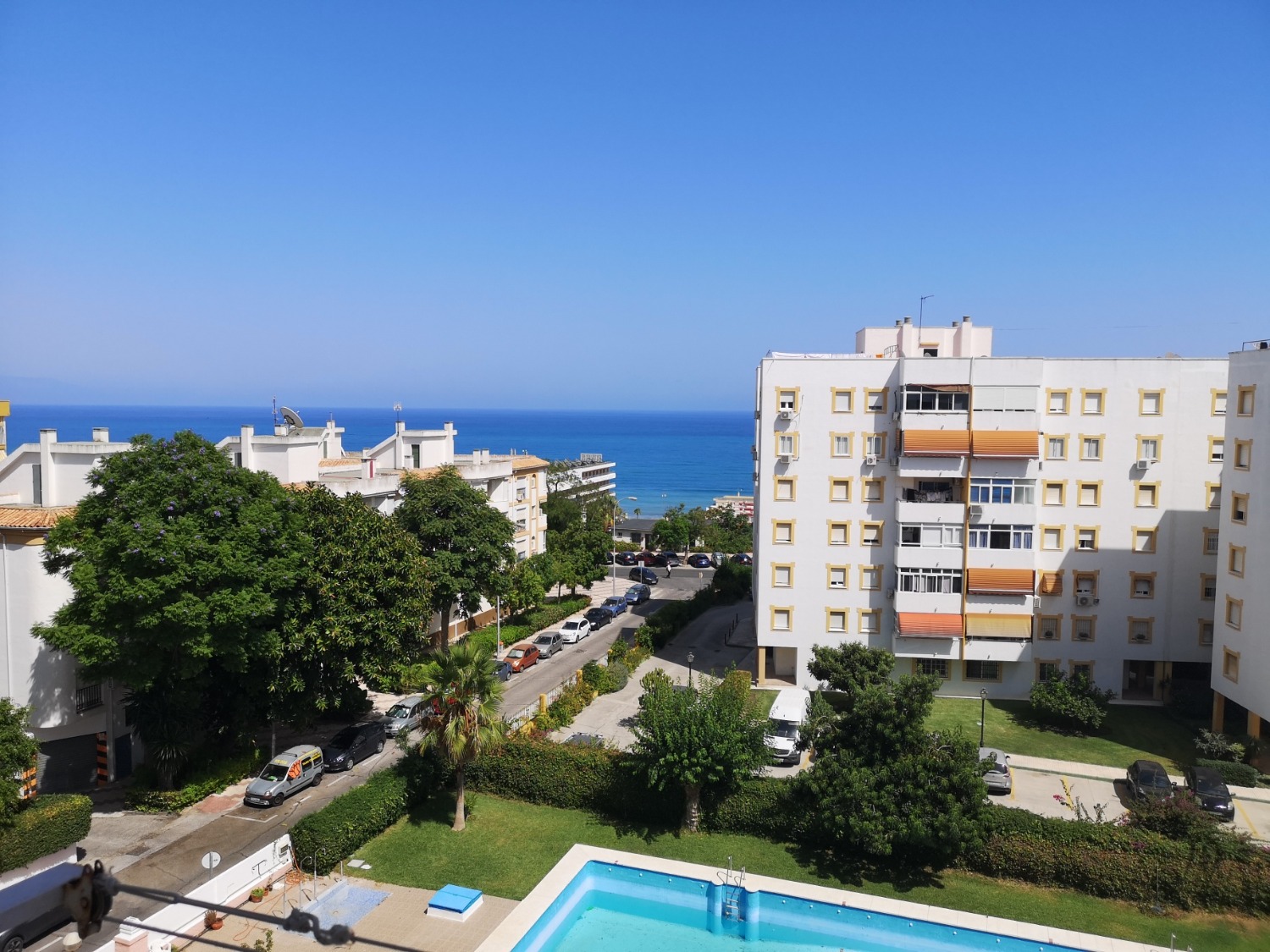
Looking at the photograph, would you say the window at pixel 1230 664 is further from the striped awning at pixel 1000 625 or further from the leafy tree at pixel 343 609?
the leafy tree at pixel 343 609

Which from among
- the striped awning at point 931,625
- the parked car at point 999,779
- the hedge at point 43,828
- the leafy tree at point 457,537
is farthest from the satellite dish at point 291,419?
the parked car at point 999,779

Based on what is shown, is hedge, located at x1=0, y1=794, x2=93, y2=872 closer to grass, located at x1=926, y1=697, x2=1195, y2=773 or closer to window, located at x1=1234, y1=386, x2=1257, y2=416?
grass, located at x1=926, y1=697, x2=1195, y2=773

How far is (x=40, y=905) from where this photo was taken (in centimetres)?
1783

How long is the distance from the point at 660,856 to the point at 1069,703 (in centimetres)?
1738

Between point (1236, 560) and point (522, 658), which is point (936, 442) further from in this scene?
point (522, 658)

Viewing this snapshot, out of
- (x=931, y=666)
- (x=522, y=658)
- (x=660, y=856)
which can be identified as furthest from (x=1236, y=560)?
(x=522, y=658)

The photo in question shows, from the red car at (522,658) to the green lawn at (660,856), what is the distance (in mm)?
12888

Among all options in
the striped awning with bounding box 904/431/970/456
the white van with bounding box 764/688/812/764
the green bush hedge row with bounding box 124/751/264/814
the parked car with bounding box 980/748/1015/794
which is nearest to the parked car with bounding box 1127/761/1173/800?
the parked car with bounding box 980/748/1015/794

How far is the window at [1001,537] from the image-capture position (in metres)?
34.0

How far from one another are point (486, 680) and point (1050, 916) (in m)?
14.5

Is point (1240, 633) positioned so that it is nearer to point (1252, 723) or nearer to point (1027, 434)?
point (1252, 723)

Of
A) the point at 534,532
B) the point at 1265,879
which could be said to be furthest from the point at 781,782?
the point at 534,532

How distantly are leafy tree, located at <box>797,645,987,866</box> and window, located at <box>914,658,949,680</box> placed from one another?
13690mm

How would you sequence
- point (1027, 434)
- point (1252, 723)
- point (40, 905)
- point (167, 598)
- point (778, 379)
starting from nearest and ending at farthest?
point (40, 905), point (167, 598), point (1252, 723), point (1027, 434), point (778, 379)
